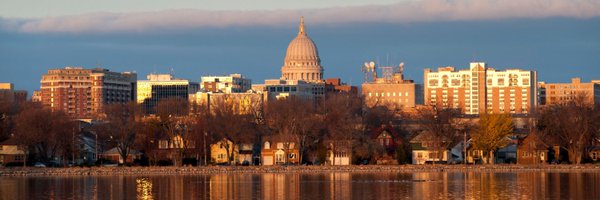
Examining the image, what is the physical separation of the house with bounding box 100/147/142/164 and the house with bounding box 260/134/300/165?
11.0 m

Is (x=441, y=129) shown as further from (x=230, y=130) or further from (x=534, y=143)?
(x=230, y=130)

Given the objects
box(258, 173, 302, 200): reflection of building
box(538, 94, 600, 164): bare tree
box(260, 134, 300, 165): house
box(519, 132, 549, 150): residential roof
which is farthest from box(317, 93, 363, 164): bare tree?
box(538, 94, 600, 164): bare tree

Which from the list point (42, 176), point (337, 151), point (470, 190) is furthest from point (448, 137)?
point (470, 190)

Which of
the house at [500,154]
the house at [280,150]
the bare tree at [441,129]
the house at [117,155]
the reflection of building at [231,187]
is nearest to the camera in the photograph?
the reflection of building at [231,187]

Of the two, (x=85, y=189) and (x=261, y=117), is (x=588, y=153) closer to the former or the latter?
(x=261, y=117)

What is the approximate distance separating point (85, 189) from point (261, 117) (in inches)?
2225

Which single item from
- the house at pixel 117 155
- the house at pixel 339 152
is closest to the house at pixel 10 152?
the house at pixel 117 155

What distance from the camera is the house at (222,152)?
4989 inches

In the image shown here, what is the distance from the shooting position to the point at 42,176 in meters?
108

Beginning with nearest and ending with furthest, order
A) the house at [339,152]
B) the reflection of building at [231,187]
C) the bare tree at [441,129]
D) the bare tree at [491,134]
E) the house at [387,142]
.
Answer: the reflection of building at [231,187]
the bare tree at [491,134]
the house at [339,152]
the bare tree at [441,129]
the house at [387,142]

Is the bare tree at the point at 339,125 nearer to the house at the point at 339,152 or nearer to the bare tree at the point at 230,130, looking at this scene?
the house at the point at 339,152

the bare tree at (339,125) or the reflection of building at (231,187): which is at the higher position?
the bare tree at (339,125)

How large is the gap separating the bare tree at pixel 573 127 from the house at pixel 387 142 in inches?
488

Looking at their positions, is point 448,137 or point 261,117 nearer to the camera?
point 448,137
